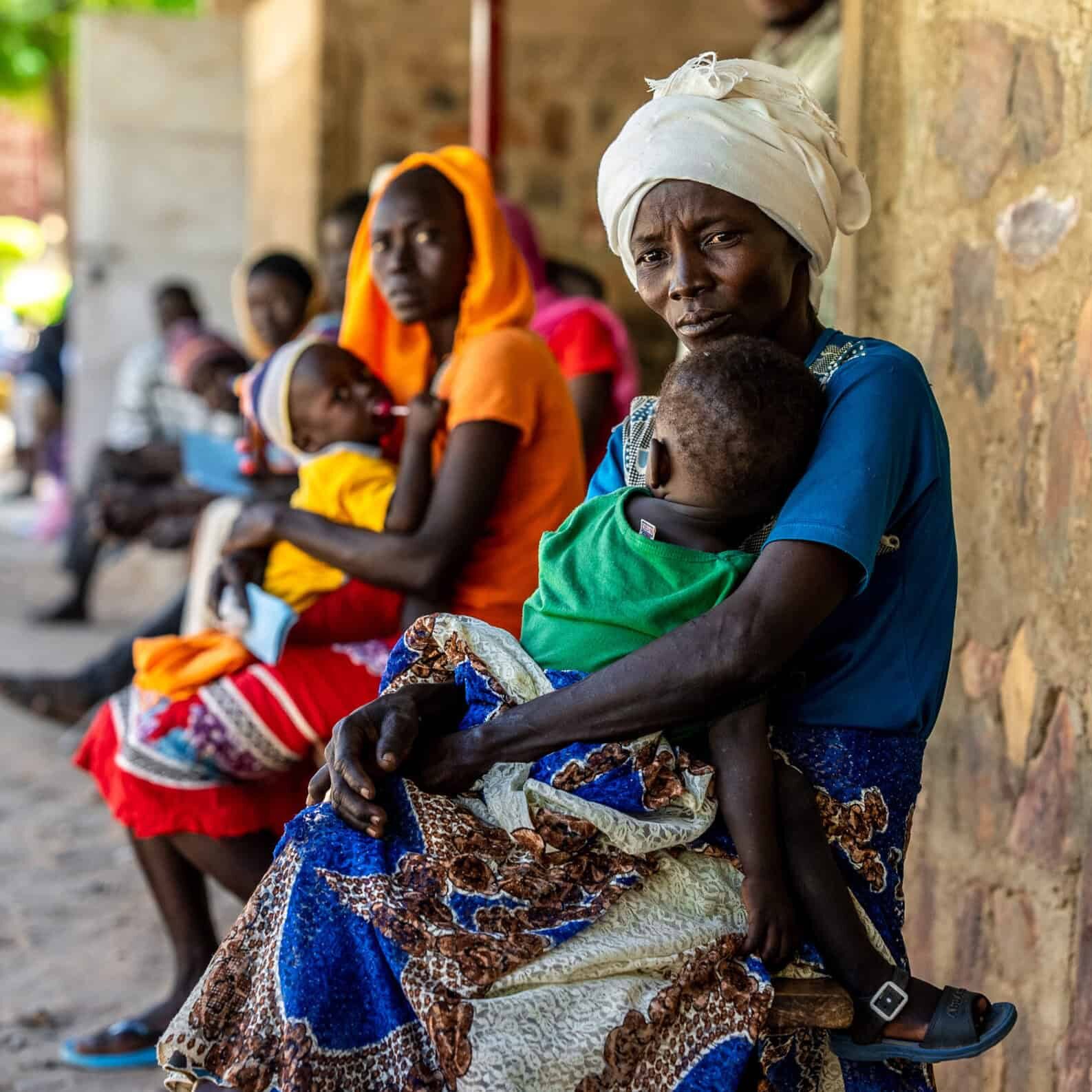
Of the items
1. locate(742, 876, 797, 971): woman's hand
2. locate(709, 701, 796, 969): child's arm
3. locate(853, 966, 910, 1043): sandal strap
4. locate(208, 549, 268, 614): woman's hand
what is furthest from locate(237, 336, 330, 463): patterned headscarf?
locate(853, 966, 910, 1043): sandal strap

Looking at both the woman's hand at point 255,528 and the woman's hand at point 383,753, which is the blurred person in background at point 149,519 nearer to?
the woman's hand at point 255,528

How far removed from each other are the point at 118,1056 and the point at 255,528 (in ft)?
3.86

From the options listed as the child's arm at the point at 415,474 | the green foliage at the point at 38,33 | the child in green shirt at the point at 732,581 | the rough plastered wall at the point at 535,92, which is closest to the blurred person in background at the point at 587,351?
the child's arm at the point at 415,474

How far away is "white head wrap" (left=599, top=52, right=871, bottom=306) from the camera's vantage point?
1911mm

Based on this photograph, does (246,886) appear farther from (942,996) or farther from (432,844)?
(942,996)

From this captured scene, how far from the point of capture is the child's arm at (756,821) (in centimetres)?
169

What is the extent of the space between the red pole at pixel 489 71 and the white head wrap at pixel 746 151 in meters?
3.36

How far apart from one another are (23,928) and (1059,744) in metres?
2.70

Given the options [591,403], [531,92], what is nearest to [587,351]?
[591,403]

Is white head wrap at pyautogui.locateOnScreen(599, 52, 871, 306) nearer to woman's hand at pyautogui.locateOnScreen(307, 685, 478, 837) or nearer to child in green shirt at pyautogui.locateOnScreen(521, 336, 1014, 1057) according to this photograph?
child in green shirt at pyautogui.locateOnScreen(521, 336, 1014, 1057)

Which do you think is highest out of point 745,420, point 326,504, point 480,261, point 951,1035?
point 480,261

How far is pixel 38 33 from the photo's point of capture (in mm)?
22422

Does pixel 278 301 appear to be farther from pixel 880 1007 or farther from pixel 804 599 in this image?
pixel 880 1007

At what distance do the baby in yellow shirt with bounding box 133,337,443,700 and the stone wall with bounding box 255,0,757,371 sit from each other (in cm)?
365
